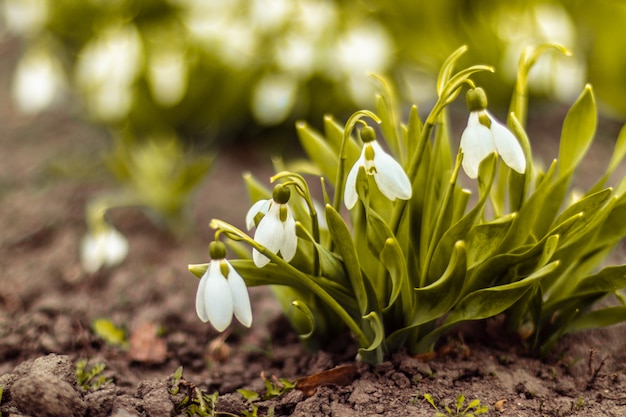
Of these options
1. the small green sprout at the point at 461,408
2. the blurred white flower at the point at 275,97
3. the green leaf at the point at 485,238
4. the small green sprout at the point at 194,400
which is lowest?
the small green sprout at the point at 461,408

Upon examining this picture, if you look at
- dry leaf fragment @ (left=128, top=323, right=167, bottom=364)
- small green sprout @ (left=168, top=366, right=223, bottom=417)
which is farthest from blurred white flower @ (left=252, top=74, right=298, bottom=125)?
small green sprout @ (left=168, top=366, right=223, bottom=417)

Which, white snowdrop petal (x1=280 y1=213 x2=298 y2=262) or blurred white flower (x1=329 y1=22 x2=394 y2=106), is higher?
blurred white flower (x1=329 y1=22 x2=394 y2=106)

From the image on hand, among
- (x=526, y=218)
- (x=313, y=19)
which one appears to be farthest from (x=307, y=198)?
(x=313, y=19)

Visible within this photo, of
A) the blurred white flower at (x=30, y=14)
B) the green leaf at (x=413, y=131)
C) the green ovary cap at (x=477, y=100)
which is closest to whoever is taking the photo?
the green ovary cap at (x=477, y=100)

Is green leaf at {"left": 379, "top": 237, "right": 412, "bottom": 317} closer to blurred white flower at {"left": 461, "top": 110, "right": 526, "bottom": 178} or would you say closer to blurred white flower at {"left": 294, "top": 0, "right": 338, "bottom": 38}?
blurred white flower at {"left": 461, "top": 110, "right": 526, "bottom": 178}

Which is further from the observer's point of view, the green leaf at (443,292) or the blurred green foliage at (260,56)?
the blurred green foliage at (260,56)

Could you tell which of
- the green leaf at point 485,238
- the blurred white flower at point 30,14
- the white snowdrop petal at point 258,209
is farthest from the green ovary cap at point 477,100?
the blurred white flower at point 30,14

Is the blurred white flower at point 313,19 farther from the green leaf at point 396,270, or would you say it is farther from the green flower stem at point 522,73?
the green leaf at point 396,270
